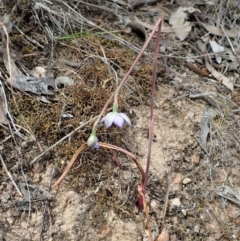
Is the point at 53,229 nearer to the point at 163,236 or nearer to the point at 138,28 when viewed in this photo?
the point at 163,236

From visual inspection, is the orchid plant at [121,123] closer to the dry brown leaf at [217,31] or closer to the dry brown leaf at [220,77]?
the dry brown leaf at [220,77]

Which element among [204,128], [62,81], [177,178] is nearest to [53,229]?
[177,178]

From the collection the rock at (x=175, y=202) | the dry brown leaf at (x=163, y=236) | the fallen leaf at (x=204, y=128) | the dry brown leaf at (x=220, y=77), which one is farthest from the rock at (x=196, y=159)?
the dry brown leaf at (x=220, y=77)

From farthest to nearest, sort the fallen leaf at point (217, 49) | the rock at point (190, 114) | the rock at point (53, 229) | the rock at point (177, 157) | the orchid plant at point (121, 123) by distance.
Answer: the fallen leaf at point (217, 49), the rock at point (190, 114), the rock at point (177, 157), the rock at point (53, 229), the orchid plant at point (121, 123)

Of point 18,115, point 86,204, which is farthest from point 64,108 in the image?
point 86,204

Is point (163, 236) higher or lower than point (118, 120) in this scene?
lower

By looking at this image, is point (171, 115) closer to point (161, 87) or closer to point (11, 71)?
point (161, 87)
